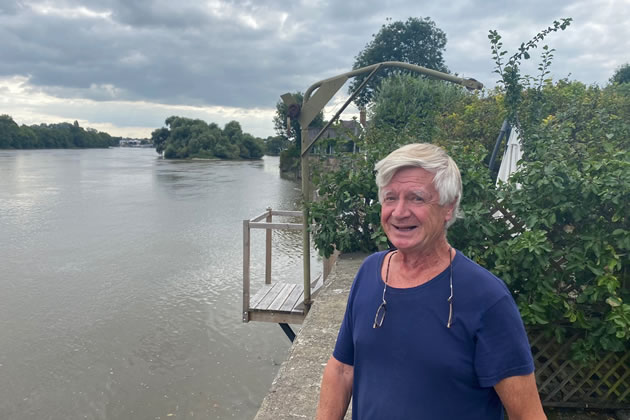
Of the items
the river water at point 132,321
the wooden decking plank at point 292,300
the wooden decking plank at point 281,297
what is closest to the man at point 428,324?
the wooden decking plank at point 292,300

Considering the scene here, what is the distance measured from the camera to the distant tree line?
117250 mm

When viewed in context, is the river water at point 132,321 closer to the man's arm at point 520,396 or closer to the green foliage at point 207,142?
the man's arm at point 520,396

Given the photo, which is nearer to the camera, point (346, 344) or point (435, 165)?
point (435, 165)

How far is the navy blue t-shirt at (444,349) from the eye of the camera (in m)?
1.34

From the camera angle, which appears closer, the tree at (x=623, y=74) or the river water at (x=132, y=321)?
the river water at (x=132, y=321)

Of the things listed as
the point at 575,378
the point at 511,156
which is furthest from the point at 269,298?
the point at 511,156

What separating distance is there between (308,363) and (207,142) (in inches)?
3685

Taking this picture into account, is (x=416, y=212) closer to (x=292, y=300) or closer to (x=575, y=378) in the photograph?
(x=575, y=378)

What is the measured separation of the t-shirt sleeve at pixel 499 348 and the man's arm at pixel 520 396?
0.08ft

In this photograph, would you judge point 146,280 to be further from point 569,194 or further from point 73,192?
point 73,192

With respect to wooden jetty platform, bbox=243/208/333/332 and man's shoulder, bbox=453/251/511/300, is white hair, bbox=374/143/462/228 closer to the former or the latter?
man's shoulder, bbox=453/251/511/300

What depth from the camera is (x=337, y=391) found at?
5.65 feet

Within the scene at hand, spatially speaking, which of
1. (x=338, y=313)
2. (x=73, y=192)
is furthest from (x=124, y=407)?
(x=73, y=192)

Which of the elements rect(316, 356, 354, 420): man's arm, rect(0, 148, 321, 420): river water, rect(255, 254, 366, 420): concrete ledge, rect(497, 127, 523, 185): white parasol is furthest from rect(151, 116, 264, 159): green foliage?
rect(316, 356, 354, 420): man's arm
